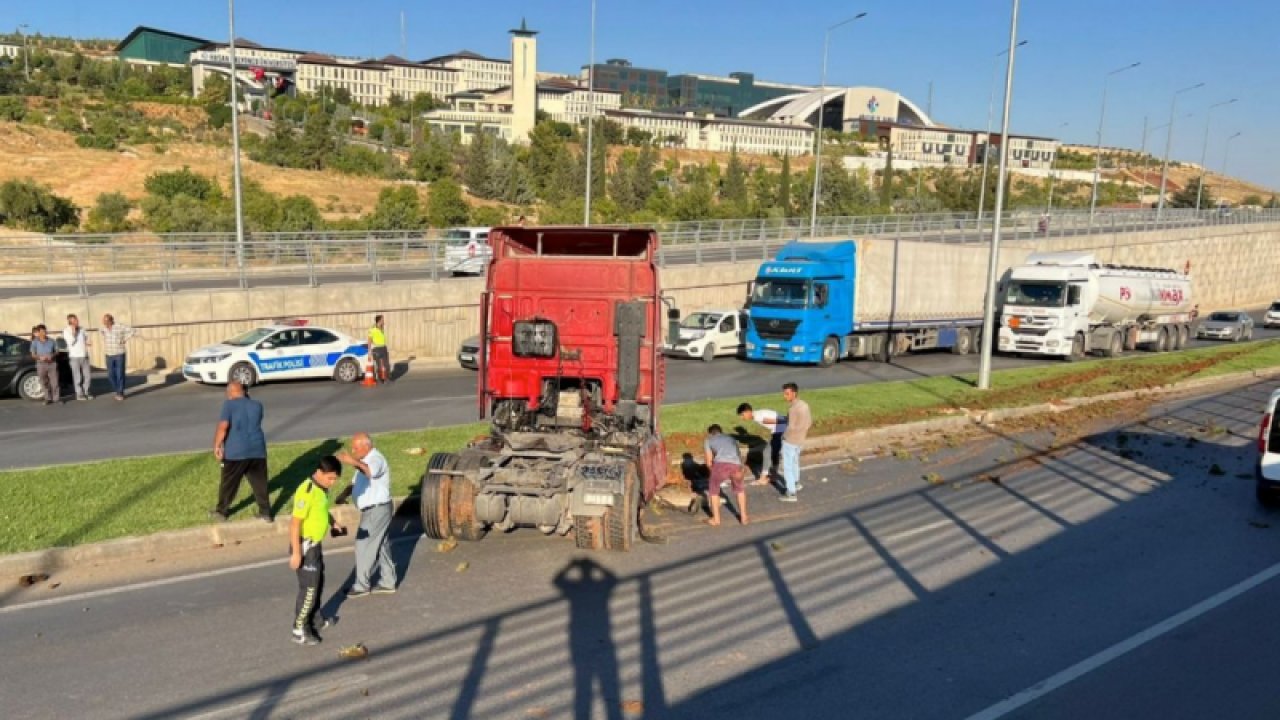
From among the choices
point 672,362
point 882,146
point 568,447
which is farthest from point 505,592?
point 882,146

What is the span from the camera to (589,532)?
31.1 ft

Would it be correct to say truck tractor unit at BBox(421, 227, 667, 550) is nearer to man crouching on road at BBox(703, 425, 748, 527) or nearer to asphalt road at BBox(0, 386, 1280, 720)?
man crouching on road at BBox(703, 425, 748, 527)

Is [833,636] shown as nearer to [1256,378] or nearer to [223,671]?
[223,671]

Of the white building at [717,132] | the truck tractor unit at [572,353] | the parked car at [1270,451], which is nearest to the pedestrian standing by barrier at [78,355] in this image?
the truck tractor unit at [572,353]

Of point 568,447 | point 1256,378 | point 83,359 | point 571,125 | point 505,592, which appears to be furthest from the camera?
point 571,125

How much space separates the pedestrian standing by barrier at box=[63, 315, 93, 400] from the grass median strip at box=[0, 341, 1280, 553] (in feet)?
22.4

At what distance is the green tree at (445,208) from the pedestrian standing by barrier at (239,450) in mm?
51655

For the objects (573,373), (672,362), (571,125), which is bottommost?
(672,362)

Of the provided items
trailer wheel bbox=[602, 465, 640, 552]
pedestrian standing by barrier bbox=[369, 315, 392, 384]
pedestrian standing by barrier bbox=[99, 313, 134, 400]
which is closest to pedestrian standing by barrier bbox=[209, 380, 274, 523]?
trailer wheel bbox=[602, 465, 640, 552]

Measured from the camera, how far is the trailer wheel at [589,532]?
944cm

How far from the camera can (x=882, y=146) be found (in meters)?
151

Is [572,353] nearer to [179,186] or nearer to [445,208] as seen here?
[445,208]

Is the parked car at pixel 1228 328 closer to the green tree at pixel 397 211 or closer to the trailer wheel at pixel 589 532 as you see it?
the trailer wheel at pixel 589 532

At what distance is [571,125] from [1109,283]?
10334 cm
